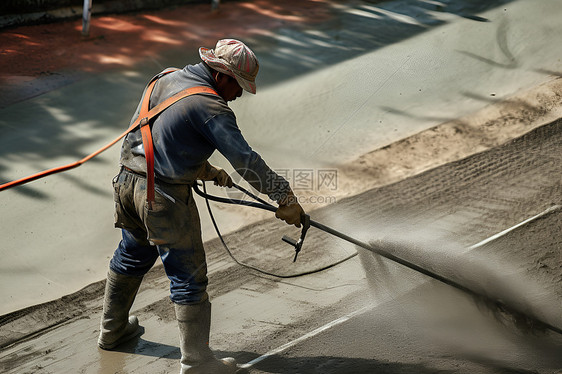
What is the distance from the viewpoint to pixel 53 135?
22.9ft

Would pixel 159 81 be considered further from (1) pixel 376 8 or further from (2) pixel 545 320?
(1) pixel 376 8

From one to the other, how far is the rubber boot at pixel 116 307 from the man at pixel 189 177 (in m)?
0.15

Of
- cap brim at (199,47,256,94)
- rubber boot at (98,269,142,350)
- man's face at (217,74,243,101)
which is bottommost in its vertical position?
rubber boot at (98,269,142,350)

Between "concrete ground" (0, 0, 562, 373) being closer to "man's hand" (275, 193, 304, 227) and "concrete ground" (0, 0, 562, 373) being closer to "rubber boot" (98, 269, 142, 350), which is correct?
"rubber boot" (98, 269, 142, 350)

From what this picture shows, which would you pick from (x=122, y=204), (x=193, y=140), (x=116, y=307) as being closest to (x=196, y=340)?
(x=116, y=307)

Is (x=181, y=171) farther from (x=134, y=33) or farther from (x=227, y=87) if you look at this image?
(x=134, y=33)

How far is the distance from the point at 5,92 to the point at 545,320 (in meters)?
6.29

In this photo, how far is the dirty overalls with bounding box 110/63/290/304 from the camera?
345cm

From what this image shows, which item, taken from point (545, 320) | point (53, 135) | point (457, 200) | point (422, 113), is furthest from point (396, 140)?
point (53, 135)

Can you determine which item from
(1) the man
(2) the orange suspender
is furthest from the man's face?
(2) the orange suspender

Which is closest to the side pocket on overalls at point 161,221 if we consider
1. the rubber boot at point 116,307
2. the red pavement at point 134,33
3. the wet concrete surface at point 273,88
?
the rubber boot at point 116,307

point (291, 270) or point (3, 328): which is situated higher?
point (291, 270)

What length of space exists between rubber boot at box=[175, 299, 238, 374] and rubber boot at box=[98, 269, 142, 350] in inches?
18.4

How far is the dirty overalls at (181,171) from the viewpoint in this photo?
3.45 metres
